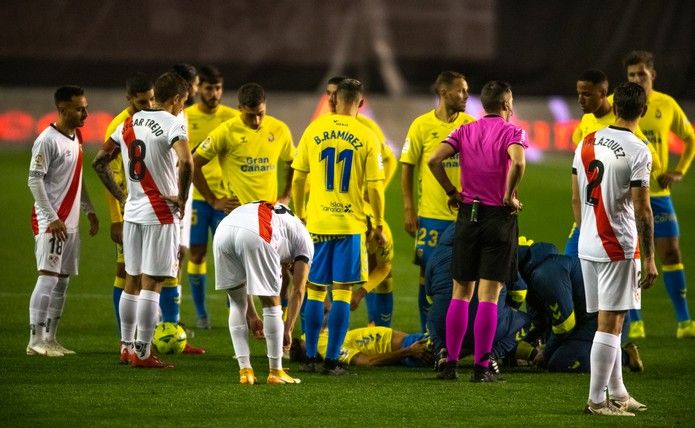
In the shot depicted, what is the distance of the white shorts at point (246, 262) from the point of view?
287 inches

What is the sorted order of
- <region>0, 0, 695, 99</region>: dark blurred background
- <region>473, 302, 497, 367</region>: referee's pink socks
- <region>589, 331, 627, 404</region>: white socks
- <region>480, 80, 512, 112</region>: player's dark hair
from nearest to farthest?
<region>589, 331, 627, 404</region>: white socks < <region>473, 302, 497, 367</region>: referee's pink socks < <region>480, 80, 512, 112</region>: player's dark hair < <region>0, 0, 695, 99</region>: dark blurred background

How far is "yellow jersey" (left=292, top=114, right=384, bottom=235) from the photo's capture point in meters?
8.18

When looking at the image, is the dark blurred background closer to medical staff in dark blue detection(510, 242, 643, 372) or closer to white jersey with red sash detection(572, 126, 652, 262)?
medical staff in dark blue detection(510, 242, 643, 372)

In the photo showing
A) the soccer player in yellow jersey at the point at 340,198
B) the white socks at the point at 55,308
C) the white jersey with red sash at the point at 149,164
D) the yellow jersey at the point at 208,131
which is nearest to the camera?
the white jersey with red sash at the point at 149,164

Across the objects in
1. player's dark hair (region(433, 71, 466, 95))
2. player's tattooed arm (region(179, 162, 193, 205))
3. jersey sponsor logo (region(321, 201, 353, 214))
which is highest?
player's dark hair (region(433, 71, 466, 95))

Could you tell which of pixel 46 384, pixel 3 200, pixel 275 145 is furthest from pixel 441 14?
pixel 46 384

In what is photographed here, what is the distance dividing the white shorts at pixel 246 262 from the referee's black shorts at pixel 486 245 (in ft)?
3.81

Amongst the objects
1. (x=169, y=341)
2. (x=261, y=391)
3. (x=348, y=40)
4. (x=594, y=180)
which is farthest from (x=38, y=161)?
(x=348, y=40)

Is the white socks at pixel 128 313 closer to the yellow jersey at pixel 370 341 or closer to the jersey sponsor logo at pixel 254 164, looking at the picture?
the yellow jersey at pixel 370 341

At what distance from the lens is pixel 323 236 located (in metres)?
8.26

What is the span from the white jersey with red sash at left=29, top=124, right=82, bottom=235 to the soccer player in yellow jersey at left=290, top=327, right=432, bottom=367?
184 centimetres

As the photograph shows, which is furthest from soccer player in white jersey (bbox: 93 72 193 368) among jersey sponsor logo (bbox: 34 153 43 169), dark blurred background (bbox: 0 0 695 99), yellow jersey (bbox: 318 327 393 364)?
dark blurred background (bbox: 0 0 695 99)

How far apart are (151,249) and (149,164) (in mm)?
550

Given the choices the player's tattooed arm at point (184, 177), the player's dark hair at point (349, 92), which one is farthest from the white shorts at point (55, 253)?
the player's dark hair at point (349, 92)
